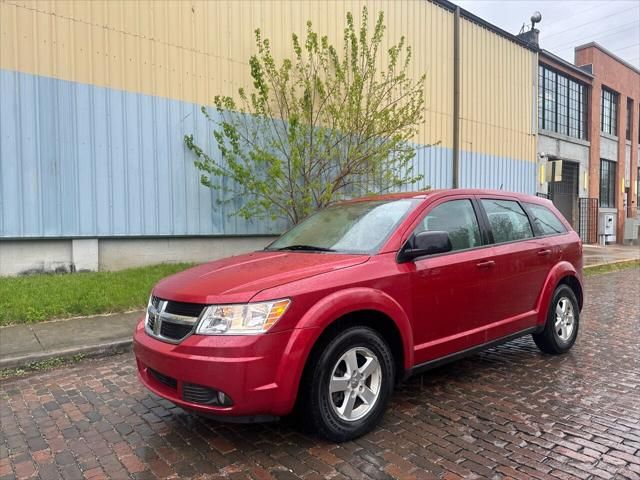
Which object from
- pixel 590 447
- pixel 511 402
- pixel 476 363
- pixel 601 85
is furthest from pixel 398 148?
pixel 601 85

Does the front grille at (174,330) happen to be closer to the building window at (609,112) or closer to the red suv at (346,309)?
the red suv at (346,309)

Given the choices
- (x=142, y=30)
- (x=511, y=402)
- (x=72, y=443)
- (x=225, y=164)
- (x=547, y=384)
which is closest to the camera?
(x=72, y=443)

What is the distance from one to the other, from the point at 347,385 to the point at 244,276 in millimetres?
1003

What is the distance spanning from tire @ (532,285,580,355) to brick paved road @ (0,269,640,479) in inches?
12.0

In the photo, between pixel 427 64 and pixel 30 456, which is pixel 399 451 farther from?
pixel 427 64

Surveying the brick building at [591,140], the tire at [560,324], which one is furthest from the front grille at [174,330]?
the brick building at [591,140]

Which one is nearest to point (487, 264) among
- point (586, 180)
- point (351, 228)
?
point (351, 228)

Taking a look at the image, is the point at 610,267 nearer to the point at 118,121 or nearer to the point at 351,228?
the point at 351,228

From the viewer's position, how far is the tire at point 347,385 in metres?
3.12

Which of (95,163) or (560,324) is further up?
(95,163)

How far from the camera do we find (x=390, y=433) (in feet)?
11.3

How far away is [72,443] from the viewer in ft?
11.2

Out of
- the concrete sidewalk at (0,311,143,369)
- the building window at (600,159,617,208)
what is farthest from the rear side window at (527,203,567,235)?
the building window at (600,159,617,208)

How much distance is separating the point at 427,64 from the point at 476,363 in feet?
39.3
